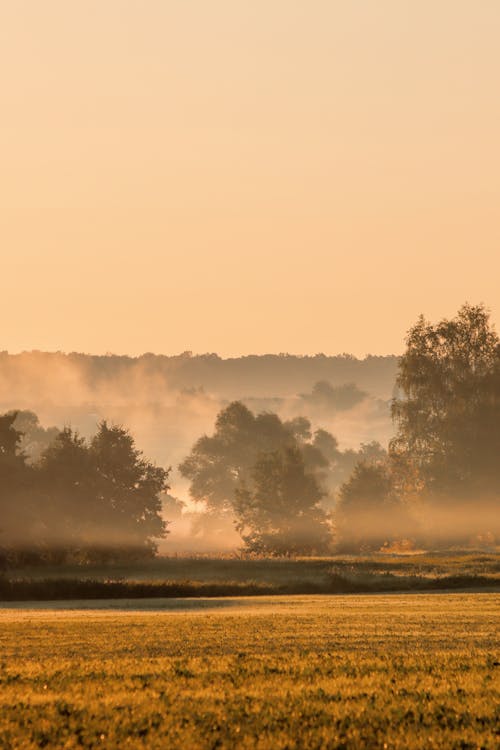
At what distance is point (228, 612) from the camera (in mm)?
49281

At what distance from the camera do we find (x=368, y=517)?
123 metres

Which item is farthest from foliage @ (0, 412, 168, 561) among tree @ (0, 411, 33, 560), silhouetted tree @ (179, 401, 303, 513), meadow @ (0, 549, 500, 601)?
silhouetted tree @ (179, 401, 303, 513)

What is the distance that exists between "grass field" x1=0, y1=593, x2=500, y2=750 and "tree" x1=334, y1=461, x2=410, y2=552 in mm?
79290

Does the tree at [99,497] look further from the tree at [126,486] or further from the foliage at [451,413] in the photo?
the foliage at [451,413]

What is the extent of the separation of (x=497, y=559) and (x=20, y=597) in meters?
39.6

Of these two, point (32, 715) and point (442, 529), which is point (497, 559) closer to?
point (442, 529)

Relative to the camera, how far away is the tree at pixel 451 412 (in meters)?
121

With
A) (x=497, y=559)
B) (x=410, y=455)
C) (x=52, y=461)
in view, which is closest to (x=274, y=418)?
(x=410, y=455)

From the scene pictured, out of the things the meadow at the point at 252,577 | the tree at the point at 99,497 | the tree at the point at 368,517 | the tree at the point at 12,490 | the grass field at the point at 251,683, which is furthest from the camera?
the tree at the point at 368,517

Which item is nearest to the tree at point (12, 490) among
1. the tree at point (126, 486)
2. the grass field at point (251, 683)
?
the tree at point (126, 486)

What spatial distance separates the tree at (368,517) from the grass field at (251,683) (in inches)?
3122

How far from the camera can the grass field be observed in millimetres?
17891

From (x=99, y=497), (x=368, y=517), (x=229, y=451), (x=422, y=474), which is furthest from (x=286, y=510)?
(x=229, y=451)

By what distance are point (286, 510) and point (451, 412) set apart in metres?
19.0
